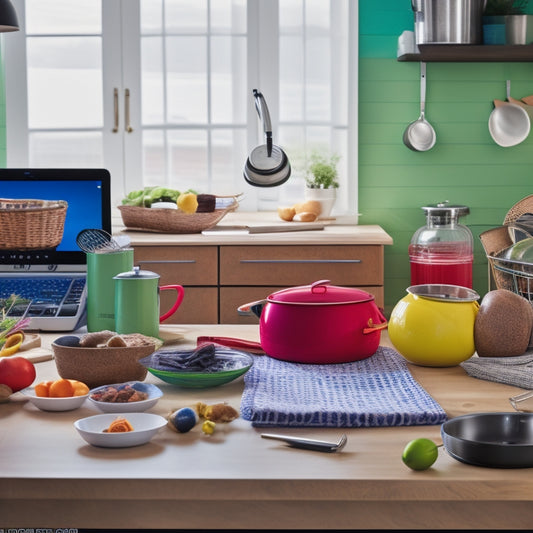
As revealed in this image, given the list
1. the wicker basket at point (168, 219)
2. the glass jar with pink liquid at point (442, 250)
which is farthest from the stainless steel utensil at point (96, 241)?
the glass jar with pink liquid at point (442, 250)

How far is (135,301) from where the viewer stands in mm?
1727

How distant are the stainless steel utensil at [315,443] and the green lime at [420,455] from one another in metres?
0.10

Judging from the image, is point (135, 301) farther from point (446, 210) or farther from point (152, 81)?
point (152, 81)

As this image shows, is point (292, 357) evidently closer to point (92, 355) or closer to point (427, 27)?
point (92, 355)

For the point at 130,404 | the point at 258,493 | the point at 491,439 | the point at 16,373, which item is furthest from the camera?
the point at 16,373

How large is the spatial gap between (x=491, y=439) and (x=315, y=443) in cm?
23

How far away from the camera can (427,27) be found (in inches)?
151

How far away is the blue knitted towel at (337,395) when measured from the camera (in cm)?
122

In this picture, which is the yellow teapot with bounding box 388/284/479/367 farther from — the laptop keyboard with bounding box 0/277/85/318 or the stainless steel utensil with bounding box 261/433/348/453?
the laptop keyboard with bounding box 0/277/85/318

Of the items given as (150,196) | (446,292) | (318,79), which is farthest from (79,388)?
(318,79)

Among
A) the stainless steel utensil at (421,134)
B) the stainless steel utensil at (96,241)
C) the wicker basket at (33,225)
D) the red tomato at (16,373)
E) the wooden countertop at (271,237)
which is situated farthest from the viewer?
the stainless steel utensil at (421,134)

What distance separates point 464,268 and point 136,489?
2880 millimetres

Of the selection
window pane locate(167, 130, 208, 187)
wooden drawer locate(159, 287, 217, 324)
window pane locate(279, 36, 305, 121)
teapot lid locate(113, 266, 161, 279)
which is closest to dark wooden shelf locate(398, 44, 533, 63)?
window pane locate(279, 36, 305, 121)

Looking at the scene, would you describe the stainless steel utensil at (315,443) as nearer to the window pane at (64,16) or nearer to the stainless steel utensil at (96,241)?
the stainless steel utensil at (96,241)
